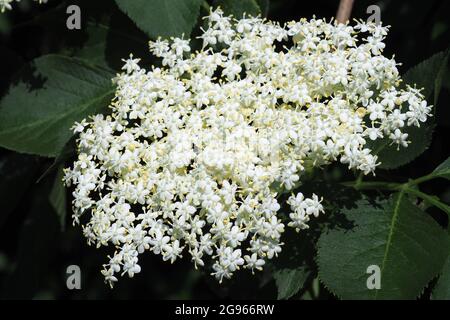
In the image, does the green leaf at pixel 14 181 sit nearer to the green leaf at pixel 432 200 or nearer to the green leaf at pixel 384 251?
the green leaf at pixel 384 251

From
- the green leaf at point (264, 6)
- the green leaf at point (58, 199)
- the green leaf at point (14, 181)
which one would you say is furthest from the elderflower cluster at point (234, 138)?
the green leaf at point (14, 181)

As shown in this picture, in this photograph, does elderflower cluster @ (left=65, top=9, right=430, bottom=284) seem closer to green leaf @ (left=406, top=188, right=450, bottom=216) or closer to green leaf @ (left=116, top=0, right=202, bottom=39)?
green leaf @ (left=116, top=0, right=202, bottom=39)

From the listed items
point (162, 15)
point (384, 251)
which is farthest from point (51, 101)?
point (384, 251)

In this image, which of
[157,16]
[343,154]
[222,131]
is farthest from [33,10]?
[343,154]

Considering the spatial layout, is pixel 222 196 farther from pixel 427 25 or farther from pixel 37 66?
pixel 427 25

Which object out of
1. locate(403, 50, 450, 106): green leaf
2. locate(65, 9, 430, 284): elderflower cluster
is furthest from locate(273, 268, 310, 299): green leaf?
locate(403, 50, 450, 106): green leaf

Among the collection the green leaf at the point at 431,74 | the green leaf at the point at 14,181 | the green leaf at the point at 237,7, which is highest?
the green leaf at the point at 237,7

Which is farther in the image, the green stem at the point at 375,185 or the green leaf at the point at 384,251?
the green stem at the point at 375,185
